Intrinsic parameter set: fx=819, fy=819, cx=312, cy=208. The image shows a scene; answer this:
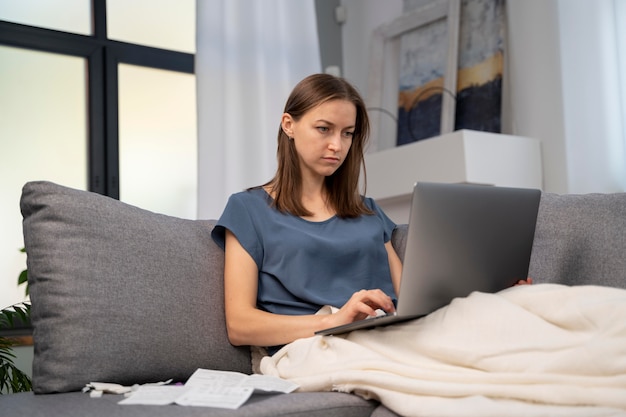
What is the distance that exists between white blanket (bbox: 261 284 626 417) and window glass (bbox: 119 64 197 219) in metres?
2.85

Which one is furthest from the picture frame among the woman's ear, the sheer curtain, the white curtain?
the woman's ear

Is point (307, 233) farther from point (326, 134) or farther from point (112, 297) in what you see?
point (112, 297)

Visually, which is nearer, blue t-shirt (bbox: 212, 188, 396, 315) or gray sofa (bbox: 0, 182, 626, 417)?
gray sofa (bbox: 0, 182, 626, 417)

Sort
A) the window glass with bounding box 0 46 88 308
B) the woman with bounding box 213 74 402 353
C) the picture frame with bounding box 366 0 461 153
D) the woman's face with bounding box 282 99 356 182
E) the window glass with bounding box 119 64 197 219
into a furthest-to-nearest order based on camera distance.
→ 1. the picture frame with bounding box 366 0 461 153
2. the window glass with bounding box 119 64 197 219
3. the window glass with bounding box 0 46 88 308
4. the woman's face with bounding box 282 99 356 182
5. the woman with bounding box 213 74 402 353

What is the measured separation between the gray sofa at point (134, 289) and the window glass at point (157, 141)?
2.41 m

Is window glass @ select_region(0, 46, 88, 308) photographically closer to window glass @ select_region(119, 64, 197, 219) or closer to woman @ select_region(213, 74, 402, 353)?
window glass @ select_region(119, 64, 197, 219)

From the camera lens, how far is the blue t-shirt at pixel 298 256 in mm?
1923

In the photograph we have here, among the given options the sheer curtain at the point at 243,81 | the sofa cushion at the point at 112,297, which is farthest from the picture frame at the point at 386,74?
the sofa cushion at the point at 112,297

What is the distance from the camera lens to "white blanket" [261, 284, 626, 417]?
4.09 feet

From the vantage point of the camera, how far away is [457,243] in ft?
5.11

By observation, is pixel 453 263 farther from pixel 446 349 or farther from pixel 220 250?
pixel 220 250

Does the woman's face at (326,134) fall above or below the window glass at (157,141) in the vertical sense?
below

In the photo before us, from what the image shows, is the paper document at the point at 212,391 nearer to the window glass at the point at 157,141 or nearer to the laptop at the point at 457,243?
the laptop at the point at 457,243

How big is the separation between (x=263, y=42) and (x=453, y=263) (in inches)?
121
